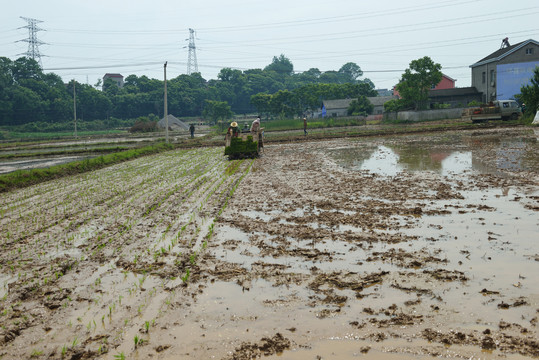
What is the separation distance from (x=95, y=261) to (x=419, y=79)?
46230 millimetres

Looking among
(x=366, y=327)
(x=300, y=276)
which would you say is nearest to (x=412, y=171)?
(x=300, y=276)

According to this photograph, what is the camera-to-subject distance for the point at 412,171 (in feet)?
47.4

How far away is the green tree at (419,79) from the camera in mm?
46438

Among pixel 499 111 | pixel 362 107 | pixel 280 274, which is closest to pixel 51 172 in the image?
pixel 280 274

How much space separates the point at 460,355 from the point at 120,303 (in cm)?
362

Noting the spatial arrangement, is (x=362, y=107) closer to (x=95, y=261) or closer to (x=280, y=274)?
(x=95, y=261)

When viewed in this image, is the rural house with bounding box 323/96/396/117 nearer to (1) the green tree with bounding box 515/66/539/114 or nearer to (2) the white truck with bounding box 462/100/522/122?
(2) the white truck with bounding box 462/100/522/122

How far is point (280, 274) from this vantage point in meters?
5.74

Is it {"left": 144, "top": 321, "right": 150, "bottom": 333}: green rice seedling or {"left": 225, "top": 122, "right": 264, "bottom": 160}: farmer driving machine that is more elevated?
{"left": 225, "top": 122, "right": 264, "bottom": 160}: farmer driving machine

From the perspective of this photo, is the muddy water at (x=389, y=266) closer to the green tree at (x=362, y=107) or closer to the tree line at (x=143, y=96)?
the green tree at (x=362, y=107)

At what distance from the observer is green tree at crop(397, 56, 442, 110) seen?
1828 inches

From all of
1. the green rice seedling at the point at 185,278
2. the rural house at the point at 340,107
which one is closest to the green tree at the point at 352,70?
the rural house at the point at 340,107

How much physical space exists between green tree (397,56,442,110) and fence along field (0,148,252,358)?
39148mm

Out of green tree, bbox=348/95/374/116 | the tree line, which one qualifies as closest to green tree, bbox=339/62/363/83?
the tree line
